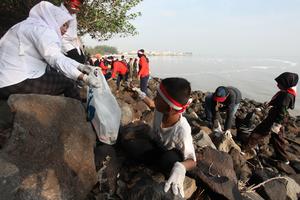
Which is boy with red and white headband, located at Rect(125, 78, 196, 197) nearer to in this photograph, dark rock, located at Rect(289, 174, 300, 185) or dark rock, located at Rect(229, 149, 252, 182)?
dark rock, located at Rect(229, 149, 252, 182)

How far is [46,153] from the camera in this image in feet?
8.64

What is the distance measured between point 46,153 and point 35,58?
99 centimetres

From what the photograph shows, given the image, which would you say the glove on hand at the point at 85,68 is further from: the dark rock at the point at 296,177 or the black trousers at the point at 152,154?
the dark rock at the point at 296,177

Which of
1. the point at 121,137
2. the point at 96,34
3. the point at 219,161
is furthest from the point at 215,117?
the point at 96,34

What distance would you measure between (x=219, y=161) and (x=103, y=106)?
1518 mm

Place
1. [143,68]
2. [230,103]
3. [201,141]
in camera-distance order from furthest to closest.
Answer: [143,68] → [230,103] → [201,141]

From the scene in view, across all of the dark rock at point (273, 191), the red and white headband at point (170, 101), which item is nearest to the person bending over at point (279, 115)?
the dark rock at point (273, 191)

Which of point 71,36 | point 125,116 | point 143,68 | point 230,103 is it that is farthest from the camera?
point 143,68

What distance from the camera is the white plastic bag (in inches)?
114

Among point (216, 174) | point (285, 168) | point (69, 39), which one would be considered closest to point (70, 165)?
point (216, 174)

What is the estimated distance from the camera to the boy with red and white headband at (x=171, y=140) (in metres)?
2.46

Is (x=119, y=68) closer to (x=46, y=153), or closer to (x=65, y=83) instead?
(x=65, y=83)

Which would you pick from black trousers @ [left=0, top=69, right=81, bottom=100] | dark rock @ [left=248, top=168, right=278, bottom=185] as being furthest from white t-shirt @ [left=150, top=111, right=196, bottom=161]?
dark rock @ [left=248, top=168, right=278, bottom=185]

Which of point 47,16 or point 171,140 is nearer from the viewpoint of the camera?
point 171,140
